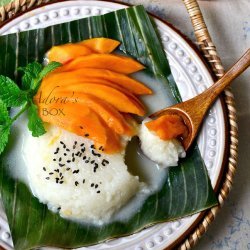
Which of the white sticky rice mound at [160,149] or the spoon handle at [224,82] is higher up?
the spoon handle at [224,82]

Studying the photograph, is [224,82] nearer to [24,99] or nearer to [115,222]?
[115,222]

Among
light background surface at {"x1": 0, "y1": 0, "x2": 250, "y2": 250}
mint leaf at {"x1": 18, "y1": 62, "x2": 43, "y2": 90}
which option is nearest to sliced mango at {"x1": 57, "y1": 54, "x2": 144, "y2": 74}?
mint leaf at {"x1": 18, "y1": 62, "x2": 43, "y2": 90}

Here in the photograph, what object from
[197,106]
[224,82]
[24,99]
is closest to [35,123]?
[24,99]

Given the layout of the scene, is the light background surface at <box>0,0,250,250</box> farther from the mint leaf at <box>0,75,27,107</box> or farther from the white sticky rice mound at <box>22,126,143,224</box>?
the mint leaf at <box>0,75,27,107</box>

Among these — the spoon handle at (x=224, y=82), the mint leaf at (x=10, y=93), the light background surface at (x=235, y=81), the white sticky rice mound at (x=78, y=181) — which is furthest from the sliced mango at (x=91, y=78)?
the light background surface at (x=235, y=81)

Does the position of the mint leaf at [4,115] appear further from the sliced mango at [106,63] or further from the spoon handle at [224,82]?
the spoon handle at [224,82]

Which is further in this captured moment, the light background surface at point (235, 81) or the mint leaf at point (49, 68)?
the light background surface at point (235, 81)

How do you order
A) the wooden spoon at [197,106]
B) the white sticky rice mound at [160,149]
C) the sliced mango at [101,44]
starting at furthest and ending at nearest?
the sliced mango at [101,44]
the wooden spoon at [197,106]
the white sticky rice mound at [160,149]

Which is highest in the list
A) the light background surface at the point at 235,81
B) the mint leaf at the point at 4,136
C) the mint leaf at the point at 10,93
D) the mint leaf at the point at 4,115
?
the mint leaf at the point at 10,93
